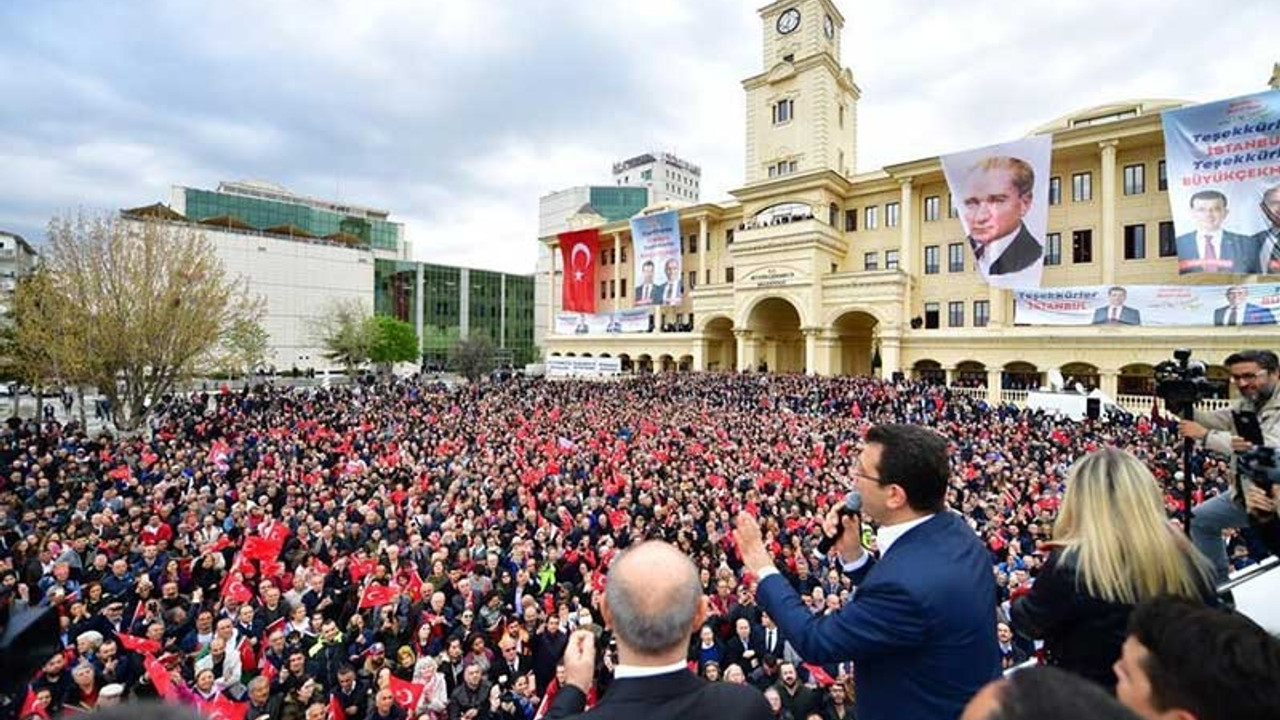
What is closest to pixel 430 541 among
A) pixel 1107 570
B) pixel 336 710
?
pixel 336 710

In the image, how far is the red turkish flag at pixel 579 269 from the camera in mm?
49188

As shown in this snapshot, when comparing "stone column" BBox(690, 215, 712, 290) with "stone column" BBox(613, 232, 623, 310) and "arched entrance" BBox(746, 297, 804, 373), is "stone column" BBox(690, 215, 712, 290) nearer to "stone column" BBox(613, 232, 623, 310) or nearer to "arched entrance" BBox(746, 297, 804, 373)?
"stone column" BBox(613, 232, 623, 310)

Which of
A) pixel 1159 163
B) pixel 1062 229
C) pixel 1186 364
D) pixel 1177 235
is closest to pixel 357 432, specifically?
pixel 1186 364

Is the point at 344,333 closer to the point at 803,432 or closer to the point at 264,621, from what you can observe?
the point at 803,432

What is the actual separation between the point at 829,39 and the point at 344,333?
4873 centimetres

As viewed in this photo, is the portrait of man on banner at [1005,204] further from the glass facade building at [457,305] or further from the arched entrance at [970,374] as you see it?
the glass facade building at [457,305]

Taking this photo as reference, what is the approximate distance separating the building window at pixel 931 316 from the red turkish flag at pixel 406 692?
115 ft

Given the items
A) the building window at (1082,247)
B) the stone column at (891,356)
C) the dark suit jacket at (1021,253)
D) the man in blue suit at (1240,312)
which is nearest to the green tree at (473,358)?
the stone column at (891,356)

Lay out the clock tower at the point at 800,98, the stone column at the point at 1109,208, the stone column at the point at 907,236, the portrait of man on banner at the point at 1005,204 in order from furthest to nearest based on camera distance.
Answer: the clock tower at the point at 800,98
the stone column at the point at 907,236
the stone column at the point at 1109,208
the portrait of man on banner at the point at 1005,204

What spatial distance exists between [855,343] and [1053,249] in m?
12.0

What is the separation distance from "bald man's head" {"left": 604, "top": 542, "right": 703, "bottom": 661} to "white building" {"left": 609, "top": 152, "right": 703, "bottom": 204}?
358 ft

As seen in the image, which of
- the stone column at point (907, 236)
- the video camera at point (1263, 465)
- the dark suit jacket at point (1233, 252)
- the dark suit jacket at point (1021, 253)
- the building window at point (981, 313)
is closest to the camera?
the video camera at point (1263, 465)

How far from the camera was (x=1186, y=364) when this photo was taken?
14.4ft

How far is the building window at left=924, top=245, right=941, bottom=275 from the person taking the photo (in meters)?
34.8
